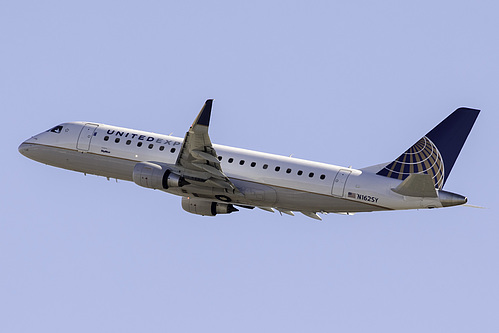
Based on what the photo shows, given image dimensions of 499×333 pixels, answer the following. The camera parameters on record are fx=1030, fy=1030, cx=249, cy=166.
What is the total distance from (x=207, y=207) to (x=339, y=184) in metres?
9.20

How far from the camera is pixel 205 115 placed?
51.2 metres

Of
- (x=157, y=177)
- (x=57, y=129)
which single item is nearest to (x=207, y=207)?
(x=157, y=177)

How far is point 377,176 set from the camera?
178 ft

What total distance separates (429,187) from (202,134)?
38.2 feet

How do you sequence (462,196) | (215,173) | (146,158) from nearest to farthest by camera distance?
(462,196) → (215,173) → (146,158)

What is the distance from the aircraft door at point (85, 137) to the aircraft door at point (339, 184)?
50.8 ft

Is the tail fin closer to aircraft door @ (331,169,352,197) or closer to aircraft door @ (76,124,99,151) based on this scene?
aircraft door @ (331,169,352,197)

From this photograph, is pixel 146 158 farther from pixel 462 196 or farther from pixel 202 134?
pixel 462 196

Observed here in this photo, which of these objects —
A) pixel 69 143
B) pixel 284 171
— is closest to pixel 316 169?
pixel 284 171

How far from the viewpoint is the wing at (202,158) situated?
51469 millimetres

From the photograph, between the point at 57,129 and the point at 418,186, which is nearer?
the point at 418,186

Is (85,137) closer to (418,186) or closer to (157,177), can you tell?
(157,177)

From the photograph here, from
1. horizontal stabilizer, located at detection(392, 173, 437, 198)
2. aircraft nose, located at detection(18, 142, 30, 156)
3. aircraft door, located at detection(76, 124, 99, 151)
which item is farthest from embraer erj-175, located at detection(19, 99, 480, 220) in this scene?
aircraft nose, located at detection(18, 142, 30, 156)

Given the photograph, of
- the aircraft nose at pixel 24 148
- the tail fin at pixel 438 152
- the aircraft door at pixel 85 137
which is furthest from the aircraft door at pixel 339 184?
the aircraft nose at pixel 24 148
